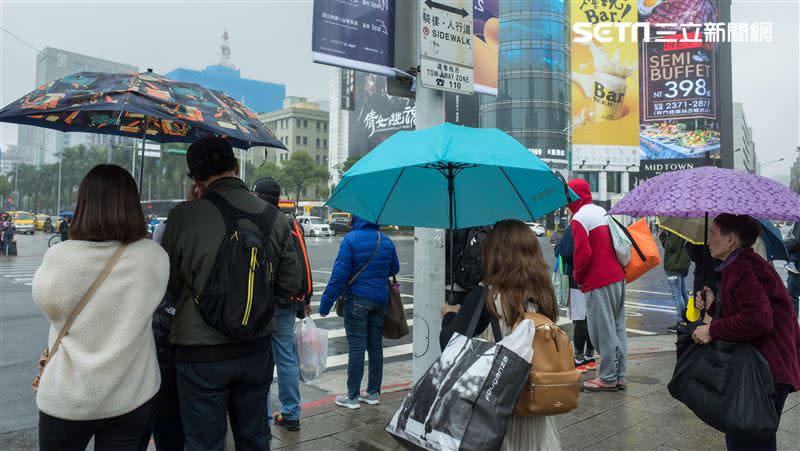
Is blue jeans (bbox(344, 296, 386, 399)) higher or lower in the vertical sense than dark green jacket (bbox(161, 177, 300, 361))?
lower

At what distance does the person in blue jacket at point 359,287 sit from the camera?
493cm

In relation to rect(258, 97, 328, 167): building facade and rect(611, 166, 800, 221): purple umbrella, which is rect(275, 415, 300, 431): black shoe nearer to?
rect(611, 166, 800, 221): purple umbrella

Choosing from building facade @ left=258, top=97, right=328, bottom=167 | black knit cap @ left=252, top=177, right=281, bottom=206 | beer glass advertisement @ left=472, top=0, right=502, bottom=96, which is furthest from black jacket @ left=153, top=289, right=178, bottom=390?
building facade @ left=258, top=97, right=328, bottom=167

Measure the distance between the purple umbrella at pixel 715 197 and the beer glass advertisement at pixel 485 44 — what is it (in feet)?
11.4

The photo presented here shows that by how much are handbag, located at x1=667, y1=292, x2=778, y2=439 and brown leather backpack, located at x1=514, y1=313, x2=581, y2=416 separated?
979 mm

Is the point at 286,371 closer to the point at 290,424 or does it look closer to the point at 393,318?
the point at 290,424

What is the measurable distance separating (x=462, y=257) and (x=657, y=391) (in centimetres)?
264

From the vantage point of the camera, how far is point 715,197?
2.91 meters

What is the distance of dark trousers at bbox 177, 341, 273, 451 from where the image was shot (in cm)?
269

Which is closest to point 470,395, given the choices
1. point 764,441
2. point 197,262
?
point 197,262

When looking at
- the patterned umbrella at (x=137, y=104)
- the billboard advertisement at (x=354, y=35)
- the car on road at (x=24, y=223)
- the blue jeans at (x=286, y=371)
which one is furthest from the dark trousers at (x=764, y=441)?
the car on road at (x=24, y=223)

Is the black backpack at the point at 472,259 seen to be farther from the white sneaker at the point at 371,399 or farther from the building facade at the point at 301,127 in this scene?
the building facade at the point at 301,127

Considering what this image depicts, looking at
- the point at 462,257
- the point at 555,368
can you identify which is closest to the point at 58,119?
the point at 462,257

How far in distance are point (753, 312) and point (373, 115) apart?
90.3 meters
